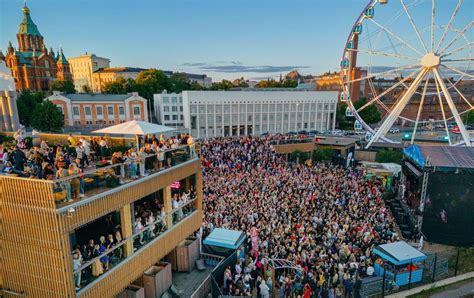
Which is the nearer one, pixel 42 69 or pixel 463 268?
pixel 463 268

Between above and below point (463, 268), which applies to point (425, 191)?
above

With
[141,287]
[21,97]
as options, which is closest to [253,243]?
[141,287]

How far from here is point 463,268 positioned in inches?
490

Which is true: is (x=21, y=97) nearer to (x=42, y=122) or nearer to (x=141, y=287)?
(x=42, y=122)

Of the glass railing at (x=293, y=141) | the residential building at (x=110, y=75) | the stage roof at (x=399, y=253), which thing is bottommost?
the glass railing at (x=293, y=141)

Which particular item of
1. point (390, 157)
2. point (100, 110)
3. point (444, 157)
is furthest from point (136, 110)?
point (444, 157)

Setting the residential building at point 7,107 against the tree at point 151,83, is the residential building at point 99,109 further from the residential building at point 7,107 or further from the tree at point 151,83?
the residential building at point 7,107

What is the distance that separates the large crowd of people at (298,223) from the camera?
11.2 metres

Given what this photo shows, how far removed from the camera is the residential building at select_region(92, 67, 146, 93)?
112 meters

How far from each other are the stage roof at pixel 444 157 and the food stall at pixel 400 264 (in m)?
6.17

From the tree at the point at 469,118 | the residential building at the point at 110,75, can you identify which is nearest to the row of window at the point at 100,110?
the residential building at the point at 110,75

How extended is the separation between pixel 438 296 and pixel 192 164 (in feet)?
34.5

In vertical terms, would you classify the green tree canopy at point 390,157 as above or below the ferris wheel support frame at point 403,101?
below

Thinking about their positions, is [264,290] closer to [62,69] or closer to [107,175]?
[107,175]
